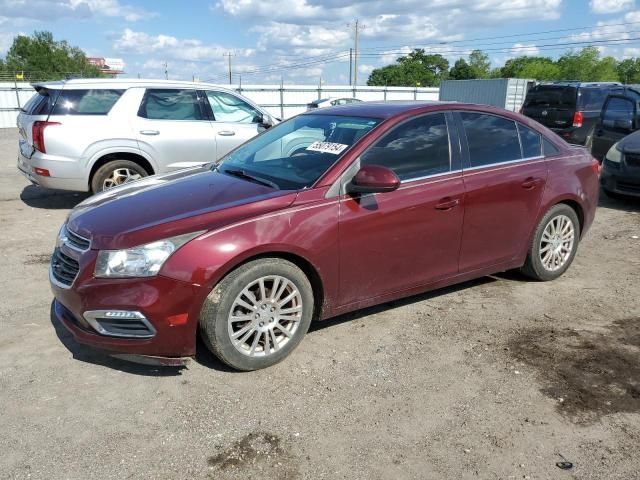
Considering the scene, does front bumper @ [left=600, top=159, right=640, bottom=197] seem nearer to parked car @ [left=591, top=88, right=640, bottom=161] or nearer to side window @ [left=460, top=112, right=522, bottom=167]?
parked car @ [left=591, top=88, right=640, bottom=161]

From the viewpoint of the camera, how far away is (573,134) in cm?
1214

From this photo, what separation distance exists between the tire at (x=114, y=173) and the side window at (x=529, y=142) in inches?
201

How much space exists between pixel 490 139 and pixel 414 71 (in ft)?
312

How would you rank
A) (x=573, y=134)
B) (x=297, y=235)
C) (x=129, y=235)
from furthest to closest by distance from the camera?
(x=573, y=134), (x=297, y=235), (x=129, y=235)

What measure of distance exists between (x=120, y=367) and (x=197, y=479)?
1.28 m

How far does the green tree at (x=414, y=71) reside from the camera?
9199cm

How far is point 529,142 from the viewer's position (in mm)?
4832

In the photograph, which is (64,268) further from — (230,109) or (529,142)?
(230,109)

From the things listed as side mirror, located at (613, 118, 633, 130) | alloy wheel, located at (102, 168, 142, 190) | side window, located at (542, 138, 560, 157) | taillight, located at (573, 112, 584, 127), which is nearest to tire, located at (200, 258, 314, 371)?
side window, located at (542, 138, 560, 157)

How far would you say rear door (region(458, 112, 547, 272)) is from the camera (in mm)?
4352

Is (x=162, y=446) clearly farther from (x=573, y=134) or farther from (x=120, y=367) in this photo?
(x=573, y=134)

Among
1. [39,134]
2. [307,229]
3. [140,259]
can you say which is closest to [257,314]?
[307,229]

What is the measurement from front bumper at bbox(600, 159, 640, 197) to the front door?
17.6 feet

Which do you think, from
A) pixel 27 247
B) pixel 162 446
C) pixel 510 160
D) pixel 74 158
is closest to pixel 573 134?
pixel 510 160
